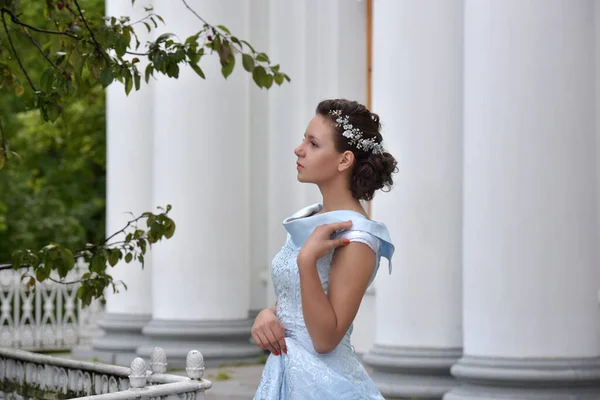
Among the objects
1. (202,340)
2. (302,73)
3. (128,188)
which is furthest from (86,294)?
(128,188)

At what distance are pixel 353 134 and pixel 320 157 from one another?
14 centimetres

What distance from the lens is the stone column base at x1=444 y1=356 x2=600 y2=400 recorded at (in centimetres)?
830

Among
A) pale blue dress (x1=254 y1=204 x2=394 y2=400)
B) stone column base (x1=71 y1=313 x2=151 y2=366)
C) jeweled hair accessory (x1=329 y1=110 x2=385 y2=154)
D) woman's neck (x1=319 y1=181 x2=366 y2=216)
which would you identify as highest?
jeweled hair accessory (x1=329 y1=110 x2=385 y2=154)

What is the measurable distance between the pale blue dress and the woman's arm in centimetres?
7

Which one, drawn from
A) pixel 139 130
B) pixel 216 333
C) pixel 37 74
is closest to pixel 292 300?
pixel 216 333

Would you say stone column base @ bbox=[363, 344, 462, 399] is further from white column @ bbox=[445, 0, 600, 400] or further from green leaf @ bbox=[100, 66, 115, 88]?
green leaf @ bbox=[100, 66, 115, 88]

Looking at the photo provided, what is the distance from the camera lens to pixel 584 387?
27.9ft

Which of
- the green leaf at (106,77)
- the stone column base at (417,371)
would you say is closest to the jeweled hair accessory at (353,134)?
the green leaf at (106,77)

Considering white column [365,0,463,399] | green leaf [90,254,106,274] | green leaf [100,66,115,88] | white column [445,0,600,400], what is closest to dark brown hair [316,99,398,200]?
green leaf [100,66,115,88]

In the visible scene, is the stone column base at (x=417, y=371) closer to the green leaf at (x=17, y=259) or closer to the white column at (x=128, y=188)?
the green leaf at (x=17, y=259)

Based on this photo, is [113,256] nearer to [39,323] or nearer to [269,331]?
[269,331]

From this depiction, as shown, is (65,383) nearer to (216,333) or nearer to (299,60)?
(216,333)

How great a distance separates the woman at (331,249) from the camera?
150 inches

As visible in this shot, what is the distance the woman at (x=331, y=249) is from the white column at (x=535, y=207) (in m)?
4.52
